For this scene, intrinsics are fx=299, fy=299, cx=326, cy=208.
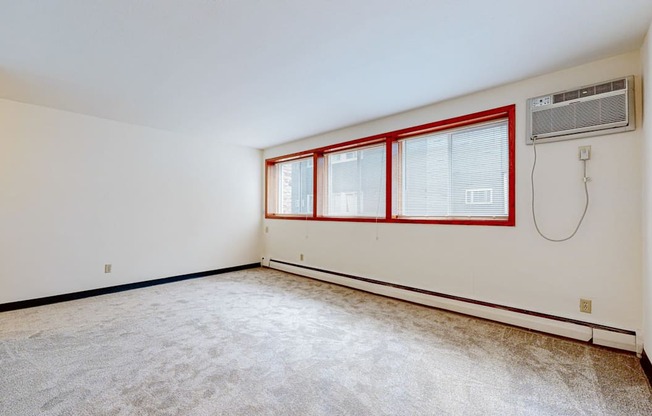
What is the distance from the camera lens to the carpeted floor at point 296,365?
172 centimetres

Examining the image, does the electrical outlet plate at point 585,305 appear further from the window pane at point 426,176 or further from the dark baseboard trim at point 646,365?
the window pane at point 426,176

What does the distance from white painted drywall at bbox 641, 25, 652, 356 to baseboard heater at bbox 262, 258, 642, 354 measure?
8.5 inches

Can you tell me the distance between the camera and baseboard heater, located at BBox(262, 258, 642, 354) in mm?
2398

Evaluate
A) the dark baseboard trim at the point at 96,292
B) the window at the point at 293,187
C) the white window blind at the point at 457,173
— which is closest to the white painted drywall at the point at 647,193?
→ the white window blind at the point at 457,173

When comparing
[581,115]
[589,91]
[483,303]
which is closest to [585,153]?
[581,115]

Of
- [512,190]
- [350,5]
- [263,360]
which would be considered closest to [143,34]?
[350,5]

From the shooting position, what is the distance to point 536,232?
2.80 meters

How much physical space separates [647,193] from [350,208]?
10.3 ft

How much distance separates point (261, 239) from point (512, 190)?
446 centimetres

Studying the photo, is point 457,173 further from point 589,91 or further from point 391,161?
point 589,91

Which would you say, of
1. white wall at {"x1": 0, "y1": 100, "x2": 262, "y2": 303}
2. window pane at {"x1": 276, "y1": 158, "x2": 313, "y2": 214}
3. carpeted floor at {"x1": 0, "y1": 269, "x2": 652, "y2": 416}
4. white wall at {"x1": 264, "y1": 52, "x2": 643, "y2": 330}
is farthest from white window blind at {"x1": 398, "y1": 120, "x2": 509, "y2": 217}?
white wall at {"x1": 0, "y1": 100, "x2": 262, "y2": 303}

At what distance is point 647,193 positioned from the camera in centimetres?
212

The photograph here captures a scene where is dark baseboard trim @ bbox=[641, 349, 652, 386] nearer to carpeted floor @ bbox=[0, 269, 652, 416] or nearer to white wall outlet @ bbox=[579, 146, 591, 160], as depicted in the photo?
carpeted floor @ bbox=[0, 269, 652, 416]

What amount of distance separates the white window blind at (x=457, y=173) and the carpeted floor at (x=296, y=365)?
47.1 inches
